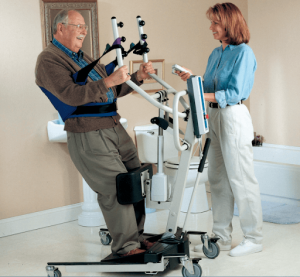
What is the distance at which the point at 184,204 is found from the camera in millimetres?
3762

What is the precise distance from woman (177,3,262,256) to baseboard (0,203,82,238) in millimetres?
1344

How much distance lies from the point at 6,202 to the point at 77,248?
698 millimetres

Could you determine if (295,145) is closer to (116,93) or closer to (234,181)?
(234,181)

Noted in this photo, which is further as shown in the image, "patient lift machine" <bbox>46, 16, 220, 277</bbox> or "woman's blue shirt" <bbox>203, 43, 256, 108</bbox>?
A: "woman's blue shirt" <bbox>203, 43, 256, 108</bbox>

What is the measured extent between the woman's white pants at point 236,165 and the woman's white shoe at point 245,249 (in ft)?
0.10

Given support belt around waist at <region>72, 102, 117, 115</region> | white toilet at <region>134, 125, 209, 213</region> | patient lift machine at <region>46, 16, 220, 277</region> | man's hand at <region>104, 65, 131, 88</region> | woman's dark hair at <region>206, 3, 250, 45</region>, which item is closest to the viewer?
man's hand at <region>104, 65, 131, 88</region>

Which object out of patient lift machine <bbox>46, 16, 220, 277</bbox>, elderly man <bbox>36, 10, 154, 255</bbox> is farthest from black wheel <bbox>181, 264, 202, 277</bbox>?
elderly man <bbox>36, 10, 154, 255</bbox>

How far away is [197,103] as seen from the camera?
2359 mm

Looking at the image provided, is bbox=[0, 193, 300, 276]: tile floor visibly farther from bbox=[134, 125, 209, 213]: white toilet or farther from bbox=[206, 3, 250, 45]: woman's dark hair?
bbox=[206, 3, 250, 45]: woman's dark hair

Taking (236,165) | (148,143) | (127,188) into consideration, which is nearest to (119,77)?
(127,188)

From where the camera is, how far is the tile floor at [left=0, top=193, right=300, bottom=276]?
8.44ft

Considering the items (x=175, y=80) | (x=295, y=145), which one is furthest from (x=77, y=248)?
(x=295, y=145)

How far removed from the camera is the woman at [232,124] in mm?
2590

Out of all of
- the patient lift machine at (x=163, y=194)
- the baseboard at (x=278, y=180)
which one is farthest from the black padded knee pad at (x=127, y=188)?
the baseboard at (x=278, y=180)
